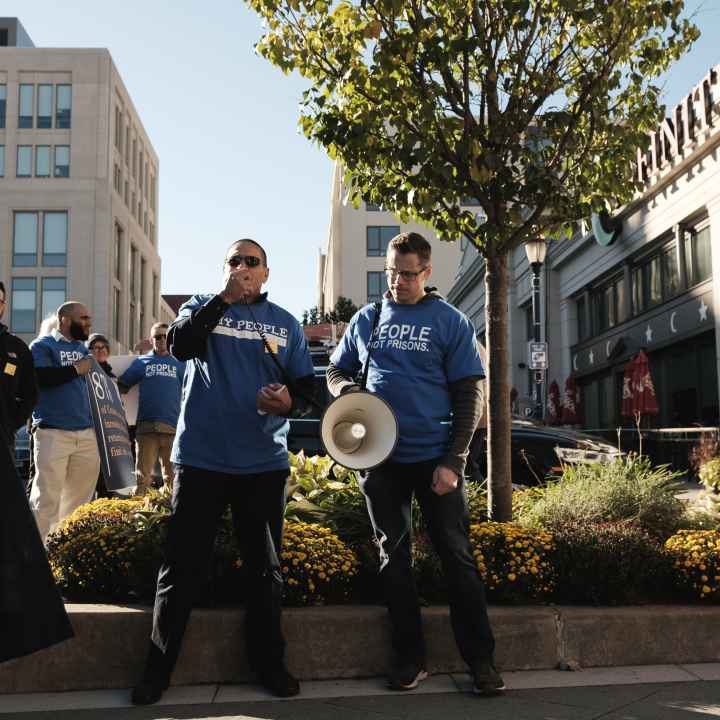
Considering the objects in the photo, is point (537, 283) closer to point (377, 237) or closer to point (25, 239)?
point (25, 239)

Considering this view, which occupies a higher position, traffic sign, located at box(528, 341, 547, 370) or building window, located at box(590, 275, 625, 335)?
building window, located at box(590, 275, 625, 335)

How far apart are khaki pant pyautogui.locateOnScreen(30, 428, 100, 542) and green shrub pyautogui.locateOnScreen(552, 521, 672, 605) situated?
Answer: 140 inches

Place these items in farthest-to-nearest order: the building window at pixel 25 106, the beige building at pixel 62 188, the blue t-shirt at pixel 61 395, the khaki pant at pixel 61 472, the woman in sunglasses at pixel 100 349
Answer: the building window at pixel 25 106, the beige building at pixel 62 188, the woman in sunglasses at pixel 100 349, the blue t-shirt at pixel 61 395, the khaki pant at pixel 61 472

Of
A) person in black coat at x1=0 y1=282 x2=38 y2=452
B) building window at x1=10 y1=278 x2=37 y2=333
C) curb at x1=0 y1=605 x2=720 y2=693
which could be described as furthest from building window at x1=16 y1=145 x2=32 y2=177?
curb at x1=0 y1=605 x2=720 y2=693

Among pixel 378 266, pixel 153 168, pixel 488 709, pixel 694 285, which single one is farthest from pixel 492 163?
pixel 153 168

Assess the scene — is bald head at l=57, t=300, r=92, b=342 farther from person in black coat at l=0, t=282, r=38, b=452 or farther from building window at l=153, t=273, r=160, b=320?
building window at l=153, t=273, r=160, b=320

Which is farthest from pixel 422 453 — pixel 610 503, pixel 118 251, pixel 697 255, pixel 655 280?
pixel 118 251

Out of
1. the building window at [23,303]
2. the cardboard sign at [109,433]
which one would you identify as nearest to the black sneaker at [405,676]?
the cardboard sign at [109,433]

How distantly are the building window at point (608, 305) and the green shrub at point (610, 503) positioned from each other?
2390 cm

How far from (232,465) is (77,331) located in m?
3.19

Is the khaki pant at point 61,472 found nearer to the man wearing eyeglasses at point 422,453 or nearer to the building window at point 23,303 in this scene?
the man wearing eyeglasses at point 422,453

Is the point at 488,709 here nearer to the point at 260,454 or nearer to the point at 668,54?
the point at 260,454

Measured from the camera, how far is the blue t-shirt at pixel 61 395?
6598 mm

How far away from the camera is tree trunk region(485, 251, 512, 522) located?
566 cm
